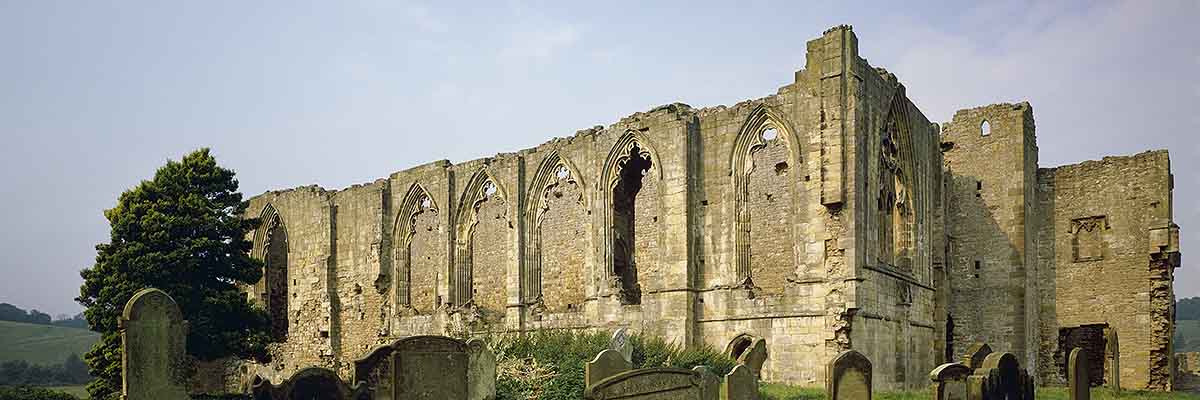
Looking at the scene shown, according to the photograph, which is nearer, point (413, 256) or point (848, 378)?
point (848, 378)

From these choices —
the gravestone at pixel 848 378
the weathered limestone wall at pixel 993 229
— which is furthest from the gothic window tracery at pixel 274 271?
the gravestone at pixel 848 378

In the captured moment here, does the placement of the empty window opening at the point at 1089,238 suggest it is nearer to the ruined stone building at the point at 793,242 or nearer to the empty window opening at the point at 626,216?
the ruined stone building at the point at 793,242

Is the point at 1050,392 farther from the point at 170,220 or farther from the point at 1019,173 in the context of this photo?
the point at 170,220

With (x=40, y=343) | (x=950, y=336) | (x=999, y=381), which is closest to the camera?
(x=999, y=381)

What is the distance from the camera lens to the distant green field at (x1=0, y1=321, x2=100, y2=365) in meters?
44.4

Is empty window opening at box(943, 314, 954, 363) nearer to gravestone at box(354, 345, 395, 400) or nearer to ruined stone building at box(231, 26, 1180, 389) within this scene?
ruined stone building at box(231, 26, 1180, 389)

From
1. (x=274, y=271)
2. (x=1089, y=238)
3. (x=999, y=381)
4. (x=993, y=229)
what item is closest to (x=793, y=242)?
(x=993, y=229)

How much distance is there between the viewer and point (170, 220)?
19.0 metres

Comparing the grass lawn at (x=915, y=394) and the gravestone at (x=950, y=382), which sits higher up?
the gravestone at (x=950, y=382)

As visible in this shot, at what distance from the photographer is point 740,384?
10.4 meters

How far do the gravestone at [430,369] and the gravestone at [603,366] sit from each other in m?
1.31

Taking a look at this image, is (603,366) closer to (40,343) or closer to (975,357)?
(975,357)

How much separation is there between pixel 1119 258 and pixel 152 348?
20094mm

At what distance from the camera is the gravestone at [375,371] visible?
9.98 meters
